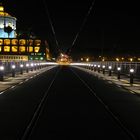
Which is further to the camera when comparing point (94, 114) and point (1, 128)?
point (94, 114)

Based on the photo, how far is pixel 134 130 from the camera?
1038cm

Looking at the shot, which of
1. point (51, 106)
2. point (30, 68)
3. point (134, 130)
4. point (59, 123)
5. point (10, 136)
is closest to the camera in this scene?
point (10, 136)

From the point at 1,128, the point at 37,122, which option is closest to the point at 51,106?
the point at 37,122

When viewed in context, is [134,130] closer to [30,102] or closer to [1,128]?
[1,128]

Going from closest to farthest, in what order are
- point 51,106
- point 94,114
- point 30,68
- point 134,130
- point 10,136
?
point 10,136 < point 134,130 < point 94,114 < point 51,106 < point 30,68

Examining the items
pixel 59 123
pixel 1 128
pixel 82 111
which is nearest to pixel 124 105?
pixel 82 111

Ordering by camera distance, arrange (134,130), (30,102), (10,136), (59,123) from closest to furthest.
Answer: (10,136) < (134,130) < (59,123) < (30,102)

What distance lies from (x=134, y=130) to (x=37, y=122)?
270 centimetres

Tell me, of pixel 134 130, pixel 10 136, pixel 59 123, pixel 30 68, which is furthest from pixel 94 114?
pixel 30 68

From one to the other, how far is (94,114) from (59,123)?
221 centimetres

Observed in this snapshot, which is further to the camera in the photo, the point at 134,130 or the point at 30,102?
the point at 30,102

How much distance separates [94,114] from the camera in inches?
524

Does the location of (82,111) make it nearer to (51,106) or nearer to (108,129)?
(51,106)

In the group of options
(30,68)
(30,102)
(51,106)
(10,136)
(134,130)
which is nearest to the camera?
(10,136)
